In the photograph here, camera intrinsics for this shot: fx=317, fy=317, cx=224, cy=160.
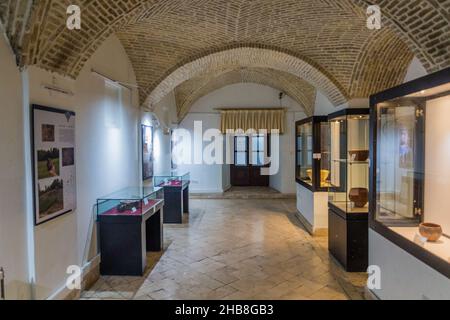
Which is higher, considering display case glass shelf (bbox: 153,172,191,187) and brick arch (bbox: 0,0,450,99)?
brick arch (bbox: 0,0,450,99)

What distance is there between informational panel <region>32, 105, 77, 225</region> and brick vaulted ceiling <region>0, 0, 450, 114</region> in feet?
1.64

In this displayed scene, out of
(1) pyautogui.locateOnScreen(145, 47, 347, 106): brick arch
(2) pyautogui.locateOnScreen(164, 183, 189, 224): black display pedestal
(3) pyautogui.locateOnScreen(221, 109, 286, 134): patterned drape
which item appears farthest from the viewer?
(3) pyautogui.locateOnScreen(221, 109, 286, 134): patterned drape

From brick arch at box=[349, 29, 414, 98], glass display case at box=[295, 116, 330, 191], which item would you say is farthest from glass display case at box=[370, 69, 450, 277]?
glass display case at box=[295, 116, 330, 191]

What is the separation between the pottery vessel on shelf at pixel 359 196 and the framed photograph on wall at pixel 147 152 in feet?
12.6

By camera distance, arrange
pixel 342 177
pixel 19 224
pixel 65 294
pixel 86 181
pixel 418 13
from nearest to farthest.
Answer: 1. pixel 19 224
2. pixel 418 13
3. pixel 65 294
4. pixel 86 181
5. pixel 342 177

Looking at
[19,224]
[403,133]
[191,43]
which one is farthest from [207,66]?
[19,224]

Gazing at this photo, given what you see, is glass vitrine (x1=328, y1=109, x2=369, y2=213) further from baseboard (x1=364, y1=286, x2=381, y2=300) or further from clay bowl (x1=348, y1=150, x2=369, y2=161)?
baseboard (x1=364, y1=286, x2=381, y2=300)

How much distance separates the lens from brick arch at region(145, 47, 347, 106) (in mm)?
5547

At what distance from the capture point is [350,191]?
4.53m

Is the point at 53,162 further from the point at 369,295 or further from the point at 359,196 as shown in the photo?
the point at 359,196

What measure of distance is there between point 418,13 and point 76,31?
3.21m

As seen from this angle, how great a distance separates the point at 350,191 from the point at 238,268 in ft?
6.34

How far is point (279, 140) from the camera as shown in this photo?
1098 cm

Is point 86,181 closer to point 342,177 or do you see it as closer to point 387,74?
point 342,177
